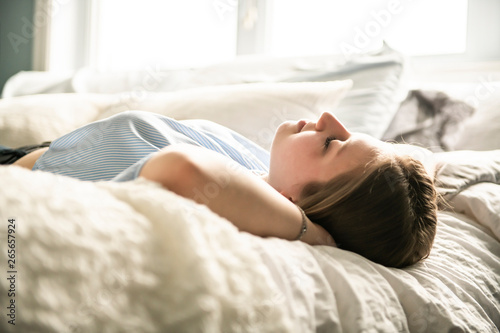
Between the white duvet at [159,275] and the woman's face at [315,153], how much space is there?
0.85 ft

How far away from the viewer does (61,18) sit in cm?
304

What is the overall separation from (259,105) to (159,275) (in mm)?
1049

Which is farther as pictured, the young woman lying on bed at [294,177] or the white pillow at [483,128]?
the white pillow at [483,128]

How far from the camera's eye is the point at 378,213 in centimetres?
81

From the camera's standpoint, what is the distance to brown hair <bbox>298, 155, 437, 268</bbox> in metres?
0.80

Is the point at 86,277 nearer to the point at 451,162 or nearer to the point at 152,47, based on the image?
the point at 451,162

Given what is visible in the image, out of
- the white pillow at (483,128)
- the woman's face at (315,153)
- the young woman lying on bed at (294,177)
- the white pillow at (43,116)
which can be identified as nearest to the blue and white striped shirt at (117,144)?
the young woman lying on bed at (294,177)

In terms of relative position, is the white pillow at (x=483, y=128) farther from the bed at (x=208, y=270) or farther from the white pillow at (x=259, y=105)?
the white pillow at (x=259, y=105)

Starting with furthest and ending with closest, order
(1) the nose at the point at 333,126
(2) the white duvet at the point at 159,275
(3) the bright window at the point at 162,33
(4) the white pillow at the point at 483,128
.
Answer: (3) the bright window at the point at 162,33, (4) the white pillow at the point at 483,128, (1) the nose at the point at 333,126, (2) the white duvet at the point at 159,275

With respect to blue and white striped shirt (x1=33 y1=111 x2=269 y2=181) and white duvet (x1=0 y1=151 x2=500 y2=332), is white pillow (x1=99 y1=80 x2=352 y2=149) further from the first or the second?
white duvet (x1=0 y1=151 x2=500 y2=332)

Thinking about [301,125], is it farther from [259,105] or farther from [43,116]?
[43,116]

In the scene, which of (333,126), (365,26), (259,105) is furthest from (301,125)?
(365,26)

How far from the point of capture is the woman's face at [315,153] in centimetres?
89

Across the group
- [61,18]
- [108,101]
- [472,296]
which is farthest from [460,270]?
[61,18]
